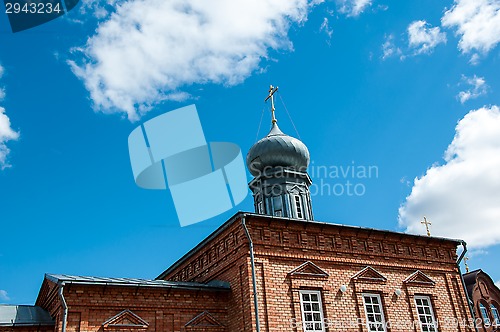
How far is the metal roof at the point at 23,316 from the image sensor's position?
1104 cm

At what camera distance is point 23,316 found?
11562 millimetres

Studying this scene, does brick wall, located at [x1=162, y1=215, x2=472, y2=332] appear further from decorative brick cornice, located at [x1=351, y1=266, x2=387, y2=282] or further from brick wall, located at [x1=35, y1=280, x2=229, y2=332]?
brick wall, located at [x1=35, y1=280, x2=229, y2=332]

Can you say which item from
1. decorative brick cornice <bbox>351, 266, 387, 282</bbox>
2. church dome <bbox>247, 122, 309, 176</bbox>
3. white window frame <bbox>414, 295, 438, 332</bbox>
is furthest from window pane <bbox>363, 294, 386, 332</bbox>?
church dome <bbox>247, 122, 309, 176</bbox>

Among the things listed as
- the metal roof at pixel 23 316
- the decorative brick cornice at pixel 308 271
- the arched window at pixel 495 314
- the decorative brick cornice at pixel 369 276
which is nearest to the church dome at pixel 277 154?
the decorative brick cornice at pixel 369 276

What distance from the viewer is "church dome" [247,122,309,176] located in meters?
16.1

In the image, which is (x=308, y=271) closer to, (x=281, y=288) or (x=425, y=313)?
(x=281, y=288)

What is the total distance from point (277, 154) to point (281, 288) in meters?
Result: 5.55

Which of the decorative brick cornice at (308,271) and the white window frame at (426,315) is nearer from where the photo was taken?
the decorative brick cornice at (308,271)

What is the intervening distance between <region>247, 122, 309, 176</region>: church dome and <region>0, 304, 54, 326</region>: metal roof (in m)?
7.79

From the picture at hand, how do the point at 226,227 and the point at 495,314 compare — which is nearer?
the point at 226,227

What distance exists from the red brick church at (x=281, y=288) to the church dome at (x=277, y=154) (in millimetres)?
1276

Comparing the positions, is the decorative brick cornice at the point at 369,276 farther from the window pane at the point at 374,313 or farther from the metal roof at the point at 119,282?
the metal roof at the point at 119,282

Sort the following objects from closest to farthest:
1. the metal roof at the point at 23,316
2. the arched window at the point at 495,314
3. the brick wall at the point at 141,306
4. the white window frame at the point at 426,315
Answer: the brick wall at the point at 141,306 → the metal roof at the point at 23,316 → the white window frame at the point at 426,315 → the arched window at the point at 495,314

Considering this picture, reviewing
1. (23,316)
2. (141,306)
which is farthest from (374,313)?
(23,316)
